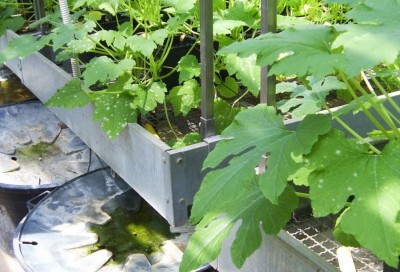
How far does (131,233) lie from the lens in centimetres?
250

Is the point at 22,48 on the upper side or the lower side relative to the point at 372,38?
lower

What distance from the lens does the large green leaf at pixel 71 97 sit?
208 centimetres

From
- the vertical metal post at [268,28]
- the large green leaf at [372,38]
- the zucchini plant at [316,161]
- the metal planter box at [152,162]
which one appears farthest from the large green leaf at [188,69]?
the large green leaf at [372,38]

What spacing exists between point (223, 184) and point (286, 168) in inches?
4.4

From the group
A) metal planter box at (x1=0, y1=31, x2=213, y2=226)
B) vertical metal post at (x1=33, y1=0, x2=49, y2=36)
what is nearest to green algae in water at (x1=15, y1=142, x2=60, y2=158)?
vertical metal post at (x1=33, y1=0, x2=49, y2=36)

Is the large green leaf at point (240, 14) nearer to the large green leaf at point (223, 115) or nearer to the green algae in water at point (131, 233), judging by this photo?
the large green leaf at point (223, 115)

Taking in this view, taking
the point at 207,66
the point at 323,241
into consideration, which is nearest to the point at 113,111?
the point at 207,66

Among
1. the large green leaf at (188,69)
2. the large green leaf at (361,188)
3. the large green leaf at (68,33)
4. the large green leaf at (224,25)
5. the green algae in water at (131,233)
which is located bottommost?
the green algae in water at (131,233)

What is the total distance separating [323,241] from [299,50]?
0.76m

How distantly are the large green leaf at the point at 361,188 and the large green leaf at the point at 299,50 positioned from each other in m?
0.16

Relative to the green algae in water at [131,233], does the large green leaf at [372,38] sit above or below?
above

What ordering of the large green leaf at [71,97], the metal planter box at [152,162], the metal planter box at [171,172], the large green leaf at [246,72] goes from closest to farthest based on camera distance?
the metal planter box at [171,172] < the metal planter box at [152,162] < the large green leaf at [246,72] < the large green leaf at [71,97]

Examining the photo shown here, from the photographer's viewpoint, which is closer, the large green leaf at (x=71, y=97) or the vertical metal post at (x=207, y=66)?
the vertical metal post at (x=207, y=66)

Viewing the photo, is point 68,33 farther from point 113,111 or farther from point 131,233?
point 131,233
